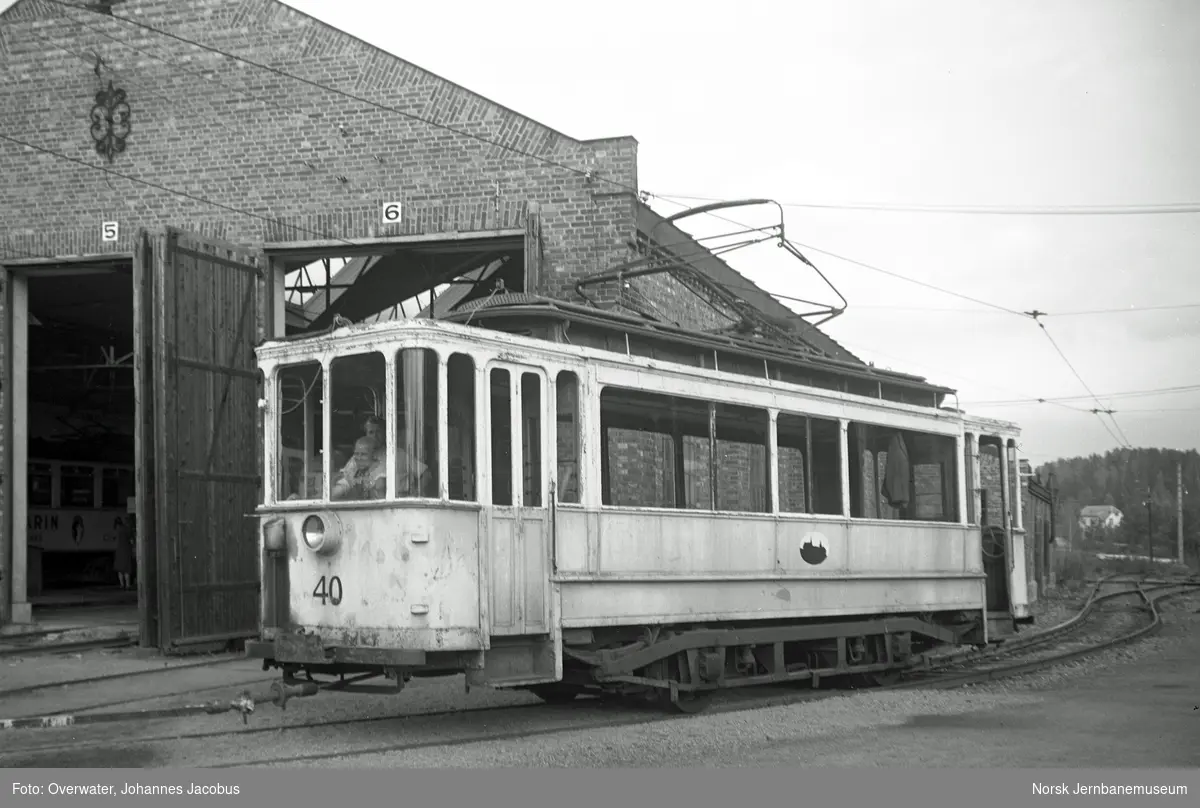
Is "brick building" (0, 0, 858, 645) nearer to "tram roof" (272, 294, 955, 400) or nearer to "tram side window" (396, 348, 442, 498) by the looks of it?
"tram roof" (272, 294, 955, 400)

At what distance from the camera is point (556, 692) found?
1018 cm

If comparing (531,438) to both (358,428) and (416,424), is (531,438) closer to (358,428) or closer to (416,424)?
(416,424)

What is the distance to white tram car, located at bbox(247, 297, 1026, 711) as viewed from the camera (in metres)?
A: 8.07

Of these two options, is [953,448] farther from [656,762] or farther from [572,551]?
[656,762]

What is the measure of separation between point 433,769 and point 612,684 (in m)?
2.46

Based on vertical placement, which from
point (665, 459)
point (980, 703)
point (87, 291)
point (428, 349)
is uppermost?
point (87, 291)

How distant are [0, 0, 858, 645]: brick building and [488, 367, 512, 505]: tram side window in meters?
5.72

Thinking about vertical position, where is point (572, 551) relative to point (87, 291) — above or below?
below

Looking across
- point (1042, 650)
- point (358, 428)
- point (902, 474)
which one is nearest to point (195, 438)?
point (358, 428)

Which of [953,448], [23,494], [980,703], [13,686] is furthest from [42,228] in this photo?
[980,703]

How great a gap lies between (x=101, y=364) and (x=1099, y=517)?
218ft

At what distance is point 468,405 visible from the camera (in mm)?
8312

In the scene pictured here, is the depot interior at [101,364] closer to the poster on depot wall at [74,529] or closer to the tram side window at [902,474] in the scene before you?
the poster on depot wall at [74,529]

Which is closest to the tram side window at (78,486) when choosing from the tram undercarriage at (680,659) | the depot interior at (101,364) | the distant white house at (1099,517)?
the depot interior at (101,364)
